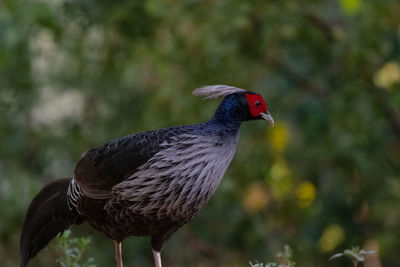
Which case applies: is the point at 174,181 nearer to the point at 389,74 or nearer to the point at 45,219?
the point at 45,219

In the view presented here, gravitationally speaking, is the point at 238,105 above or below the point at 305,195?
above

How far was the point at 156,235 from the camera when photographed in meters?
4.63

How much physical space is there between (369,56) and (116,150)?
11.6ft

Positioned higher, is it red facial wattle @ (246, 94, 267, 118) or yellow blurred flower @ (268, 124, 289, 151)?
red facial wattle @ (246, 94, 267, 118)

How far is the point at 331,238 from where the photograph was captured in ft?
27.3

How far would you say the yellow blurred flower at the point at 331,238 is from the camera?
326 inches

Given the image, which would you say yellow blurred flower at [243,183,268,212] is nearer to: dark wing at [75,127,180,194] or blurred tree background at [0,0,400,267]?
blurred tree background at [0,0,400,267]

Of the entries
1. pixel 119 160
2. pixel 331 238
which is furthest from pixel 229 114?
pixel 331 238

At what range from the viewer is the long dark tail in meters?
5.04

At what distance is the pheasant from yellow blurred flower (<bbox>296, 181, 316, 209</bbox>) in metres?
3.93

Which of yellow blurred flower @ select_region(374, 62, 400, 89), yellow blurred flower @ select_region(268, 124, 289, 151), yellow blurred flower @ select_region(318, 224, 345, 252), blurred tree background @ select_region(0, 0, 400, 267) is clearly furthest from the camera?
yellow blurred flower @ select_region(318, 224, 345, 252)

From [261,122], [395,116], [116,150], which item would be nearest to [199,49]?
[261,122]

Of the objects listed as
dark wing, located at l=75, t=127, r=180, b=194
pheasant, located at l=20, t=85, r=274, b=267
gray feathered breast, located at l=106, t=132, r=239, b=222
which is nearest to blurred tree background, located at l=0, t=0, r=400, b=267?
pheasant, located at l=20, t=85, r=274, b=267

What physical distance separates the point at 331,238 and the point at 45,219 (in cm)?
402
